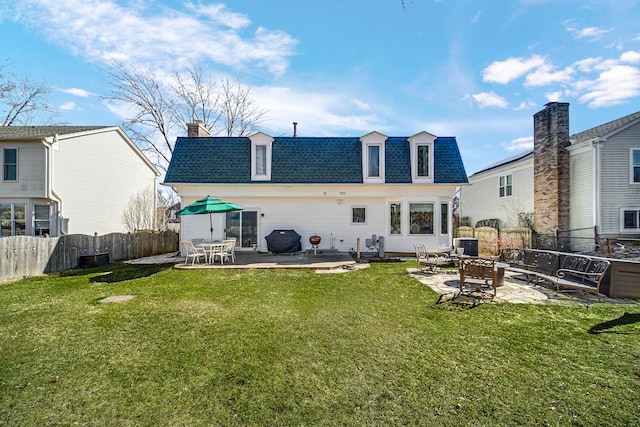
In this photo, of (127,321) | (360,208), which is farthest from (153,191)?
(127,321)

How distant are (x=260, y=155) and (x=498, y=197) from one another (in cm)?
1693

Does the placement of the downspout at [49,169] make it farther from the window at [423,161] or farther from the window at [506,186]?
the window at [506,186]

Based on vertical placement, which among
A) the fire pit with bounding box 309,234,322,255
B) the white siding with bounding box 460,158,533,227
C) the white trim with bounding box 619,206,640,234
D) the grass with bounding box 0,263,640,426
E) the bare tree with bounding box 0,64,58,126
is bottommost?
the grass with bounding box 0,263,640,426

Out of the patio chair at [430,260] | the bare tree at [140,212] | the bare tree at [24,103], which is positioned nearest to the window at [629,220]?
the patio chair at [430,260]

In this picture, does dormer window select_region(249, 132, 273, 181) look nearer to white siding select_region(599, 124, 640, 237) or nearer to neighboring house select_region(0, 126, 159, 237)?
neighboring house select_region(0, 126, 159, 237)

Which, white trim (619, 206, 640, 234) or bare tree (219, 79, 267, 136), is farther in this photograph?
bare tree (219, 79, 267, 136)

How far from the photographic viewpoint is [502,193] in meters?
21.2

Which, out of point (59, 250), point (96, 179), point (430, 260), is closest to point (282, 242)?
point (430, 260)

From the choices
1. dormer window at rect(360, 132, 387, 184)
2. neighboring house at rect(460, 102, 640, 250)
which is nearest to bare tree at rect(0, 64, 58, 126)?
dormer window at rect(360, 132, 387, 184)

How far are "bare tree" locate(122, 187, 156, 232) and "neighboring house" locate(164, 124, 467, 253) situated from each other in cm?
768

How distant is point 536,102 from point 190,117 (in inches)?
1031

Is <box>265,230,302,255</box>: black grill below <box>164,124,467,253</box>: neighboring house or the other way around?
below

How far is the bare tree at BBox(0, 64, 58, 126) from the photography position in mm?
25395

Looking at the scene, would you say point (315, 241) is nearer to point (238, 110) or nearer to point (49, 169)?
point (49, 169)
